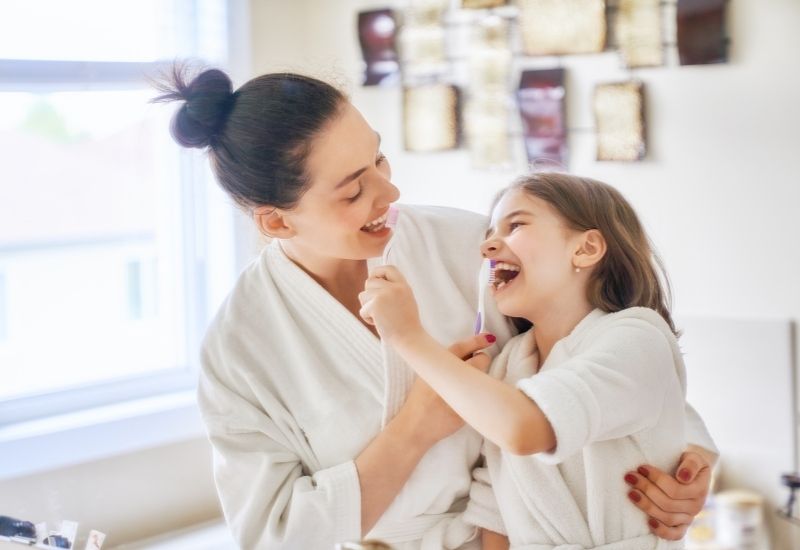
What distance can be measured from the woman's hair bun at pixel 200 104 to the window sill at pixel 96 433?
1152 mm

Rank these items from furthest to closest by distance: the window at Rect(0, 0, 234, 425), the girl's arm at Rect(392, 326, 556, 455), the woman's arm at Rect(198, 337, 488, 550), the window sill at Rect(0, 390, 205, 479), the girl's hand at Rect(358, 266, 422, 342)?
the window at Rect(0, 0, 234, 425) → the window sill at Rect(0, 390, 205, 479) → the woman's arm at Rect(198, 337, 488, 550) → the girl's hand at Rect(358, 266, 422, 342) → the girl's arm at Rect(392, 326, 556, 455)

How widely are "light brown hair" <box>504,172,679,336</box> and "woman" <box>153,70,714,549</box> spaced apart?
177 millimetres

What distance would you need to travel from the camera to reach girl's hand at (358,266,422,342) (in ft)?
4.14

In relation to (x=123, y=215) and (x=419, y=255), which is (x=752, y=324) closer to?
(x=419, y=255)

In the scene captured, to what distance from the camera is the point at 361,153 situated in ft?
4.56

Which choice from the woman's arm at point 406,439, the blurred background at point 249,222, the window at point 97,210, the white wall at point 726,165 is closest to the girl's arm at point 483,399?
the woman's arm at point 406,439

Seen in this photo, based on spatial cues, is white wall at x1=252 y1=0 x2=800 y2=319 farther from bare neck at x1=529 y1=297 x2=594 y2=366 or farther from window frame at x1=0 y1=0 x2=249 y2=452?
bare neck at x1=529 y1=297 x2=594 y2=366

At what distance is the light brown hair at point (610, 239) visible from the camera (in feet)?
4.51

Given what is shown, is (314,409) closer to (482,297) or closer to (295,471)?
(295,471)

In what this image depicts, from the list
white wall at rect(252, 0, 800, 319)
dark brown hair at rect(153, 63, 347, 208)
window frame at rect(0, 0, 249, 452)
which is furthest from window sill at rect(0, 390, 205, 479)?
dark brown hair at rect(153, 63, 347, 208)

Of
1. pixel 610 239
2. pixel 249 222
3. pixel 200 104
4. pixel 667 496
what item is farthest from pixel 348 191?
pixel 249 222

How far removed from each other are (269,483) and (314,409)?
0.12 meters

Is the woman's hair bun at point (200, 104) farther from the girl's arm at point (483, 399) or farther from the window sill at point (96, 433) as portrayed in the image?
the window sill at point (96, 433)

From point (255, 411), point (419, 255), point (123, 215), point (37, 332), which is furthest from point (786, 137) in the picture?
point (37, 332)
